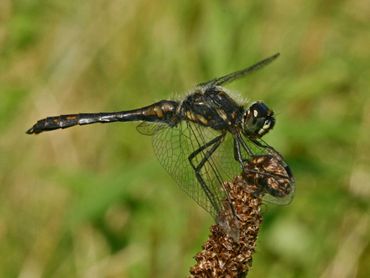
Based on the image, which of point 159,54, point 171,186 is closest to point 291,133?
point 171,186

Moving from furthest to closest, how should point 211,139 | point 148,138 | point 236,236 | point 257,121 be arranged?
1. point 148,138
2. point 211,139
3. point 257,121
4. point 236,236

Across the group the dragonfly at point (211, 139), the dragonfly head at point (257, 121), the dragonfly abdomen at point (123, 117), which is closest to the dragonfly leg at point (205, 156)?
the dragonfly at point (211, 139)

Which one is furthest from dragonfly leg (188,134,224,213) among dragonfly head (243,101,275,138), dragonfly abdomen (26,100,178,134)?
dragonfly abdomen (26,100,178,134)

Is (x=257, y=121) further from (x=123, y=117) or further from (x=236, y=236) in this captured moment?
(x=236, y=236)

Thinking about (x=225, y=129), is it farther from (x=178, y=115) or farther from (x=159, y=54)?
(x=159, y=54)

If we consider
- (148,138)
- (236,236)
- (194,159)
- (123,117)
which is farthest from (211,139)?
(148,138)

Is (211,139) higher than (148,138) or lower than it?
lower

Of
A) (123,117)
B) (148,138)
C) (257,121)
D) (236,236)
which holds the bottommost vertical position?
(236,236)

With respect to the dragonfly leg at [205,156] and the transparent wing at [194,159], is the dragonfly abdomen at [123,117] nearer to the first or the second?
the transparent wing at [194,159]
